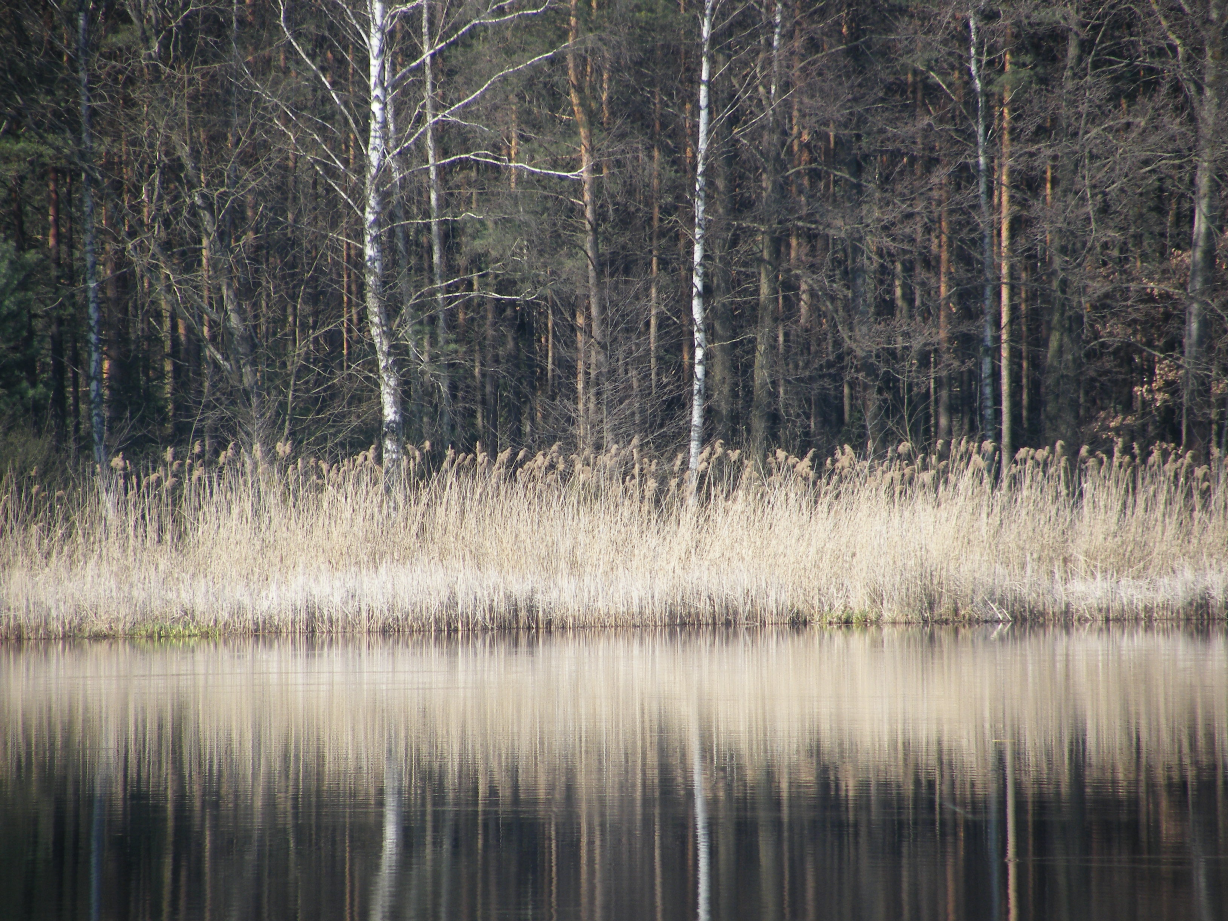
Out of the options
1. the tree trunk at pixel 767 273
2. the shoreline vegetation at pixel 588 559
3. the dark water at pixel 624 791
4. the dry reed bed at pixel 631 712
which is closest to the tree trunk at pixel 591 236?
the tree trunk at pixel 767 273

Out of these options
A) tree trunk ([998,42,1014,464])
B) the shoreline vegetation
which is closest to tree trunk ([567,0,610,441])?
tree trunk ([998,42,1014,464])

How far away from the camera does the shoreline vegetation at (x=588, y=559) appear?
10.3 metres

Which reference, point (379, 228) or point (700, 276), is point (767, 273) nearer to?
point (700, 276)

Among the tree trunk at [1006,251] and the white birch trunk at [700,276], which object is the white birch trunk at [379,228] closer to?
the white birch trunk at [700,276]

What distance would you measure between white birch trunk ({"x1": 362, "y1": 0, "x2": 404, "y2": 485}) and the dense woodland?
274mm

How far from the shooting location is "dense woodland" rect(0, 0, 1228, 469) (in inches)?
719

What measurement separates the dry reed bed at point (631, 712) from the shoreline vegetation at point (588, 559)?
1.79m

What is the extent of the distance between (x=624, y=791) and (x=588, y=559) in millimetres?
6934

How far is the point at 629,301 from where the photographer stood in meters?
21.4

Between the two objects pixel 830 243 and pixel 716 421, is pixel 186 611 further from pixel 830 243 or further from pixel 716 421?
pixel 830 243

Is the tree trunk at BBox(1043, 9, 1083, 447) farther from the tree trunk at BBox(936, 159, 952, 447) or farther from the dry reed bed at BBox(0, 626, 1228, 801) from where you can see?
the dry reed bed at BBox(0, 626, 1228, 801)

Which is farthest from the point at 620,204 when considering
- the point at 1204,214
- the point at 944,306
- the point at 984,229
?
the point at 1204,214

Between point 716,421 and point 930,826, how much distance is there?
65.4ft

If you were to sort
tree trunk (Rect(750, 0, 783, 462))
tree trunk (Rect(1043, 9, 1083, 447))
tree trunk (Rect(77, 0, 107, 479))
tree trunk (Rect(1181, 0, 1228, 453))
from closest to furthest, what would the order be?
1. tree trunk (Rect(1181, 0, 1228, 453))
2. tree trunk (Rect(77, 0, 107, 479))
3. tree trunk (Rect(1043, 9, 1083, 447))
4. tree trunk (Rect(750, 0, 783, 462))
